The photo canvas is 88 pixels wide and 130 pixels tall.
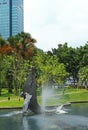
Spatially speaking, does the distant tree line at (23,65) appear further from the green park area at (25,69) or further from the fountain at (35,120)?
the fountain at (35,120)

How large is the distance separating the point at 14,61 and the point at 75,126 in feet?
146

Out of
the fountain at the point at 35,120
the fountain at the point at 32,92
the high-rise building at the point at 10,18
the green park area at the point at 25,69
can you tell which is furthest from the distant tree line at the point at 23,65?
the high-rise building at the point at 10,18

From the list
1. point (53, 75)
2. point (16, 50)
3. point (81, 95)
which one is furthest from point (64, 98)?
point (16, 50)

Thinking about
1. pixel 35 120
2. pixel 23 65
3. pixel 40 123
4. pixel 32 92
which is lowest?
pixel 40 123

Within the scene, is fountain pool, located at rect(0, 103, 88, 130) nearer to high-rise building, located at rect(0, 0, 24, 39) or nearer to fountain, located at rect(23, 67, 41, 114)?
fountain, located at rect(23, 67, 41, 114)

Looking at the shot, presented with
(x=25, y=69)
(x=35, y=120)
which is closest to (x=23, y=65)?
(x=25, y=69)

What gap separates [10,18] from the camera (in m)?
193

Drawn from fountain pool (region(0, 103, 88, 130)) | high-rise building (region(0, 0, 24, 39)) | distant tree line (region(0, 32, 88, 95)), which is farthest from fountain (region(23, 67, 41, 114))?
high-rise building (region(0, 0, 24, 39))

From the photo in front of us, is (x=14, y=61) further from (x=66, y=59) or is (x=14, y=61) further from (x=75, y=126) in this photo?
(x=75, y=126)

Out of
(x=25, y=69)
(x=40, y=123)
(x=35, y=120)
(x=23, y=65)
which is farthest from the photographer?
(x=23, y=65)

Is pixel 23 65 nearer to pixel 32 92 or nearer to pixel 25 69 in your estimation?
pixel 25 69

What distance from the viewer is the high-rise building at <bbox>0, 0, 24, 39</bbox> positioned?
190 m

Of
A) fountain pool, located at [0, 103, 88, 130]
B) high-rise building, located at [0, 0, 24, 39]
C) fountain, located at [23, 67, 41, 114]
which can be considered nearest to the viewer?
fountain pool, located at [0, 103, 88, 130]

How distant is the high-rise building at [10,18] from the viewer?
625 feet
